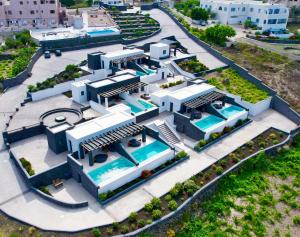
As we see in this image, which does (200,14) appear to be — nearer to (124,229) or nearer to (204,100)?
(204,100)

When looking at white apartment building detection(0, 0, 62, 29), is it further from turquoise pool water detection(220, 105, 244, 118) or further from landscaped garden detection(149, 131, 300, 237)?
landscaped garden detection(149, 131, 300, 237)

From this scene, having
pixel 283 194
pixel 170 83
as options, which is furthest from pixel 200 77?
pixel 283 194

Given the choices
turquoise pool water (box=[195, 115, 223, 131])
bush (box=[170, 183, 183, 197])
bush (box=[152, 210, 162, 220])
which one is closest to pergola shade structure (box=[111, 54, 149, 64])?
turquoise pool water (box=[195, 115, 223, 131])

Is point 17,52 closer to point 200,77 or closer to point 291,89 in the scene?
point 200,77

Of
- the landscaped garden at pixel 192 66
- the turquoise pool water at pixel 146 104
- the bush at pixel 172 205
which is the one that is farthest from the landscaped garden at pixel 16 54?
the bush at pixel 172 205

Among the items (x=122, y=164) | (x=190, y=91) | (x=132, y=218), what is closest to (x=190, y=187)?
(x=132, y=218)
